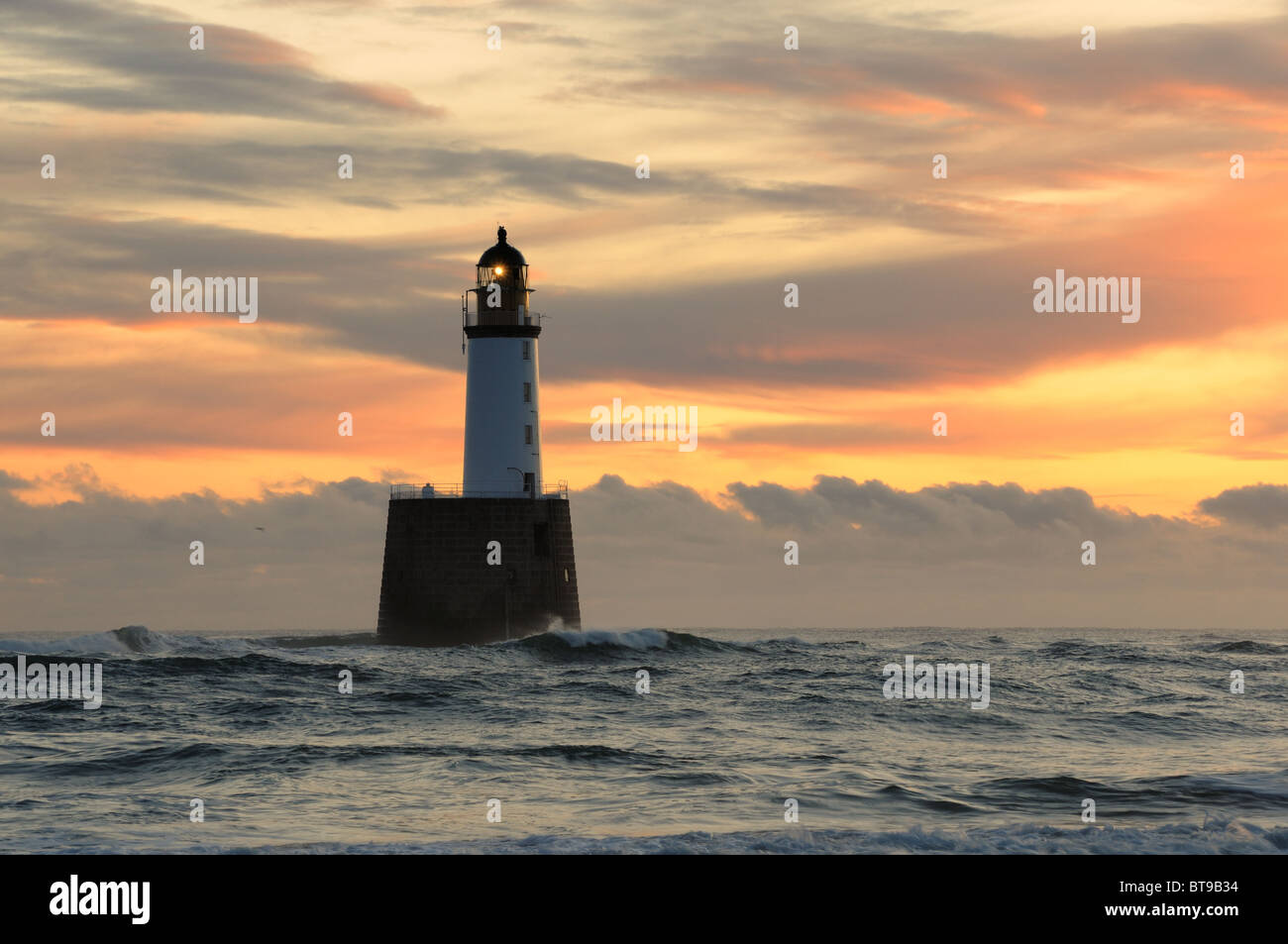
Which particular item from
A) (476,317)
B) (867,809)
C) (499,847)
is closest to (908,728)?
(867,809)

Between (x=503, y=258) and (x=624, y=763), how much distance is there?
109ft

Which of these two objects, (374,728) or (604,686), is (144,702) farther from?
(604,686)

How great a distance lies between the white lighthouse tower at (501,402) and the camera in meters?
48.6

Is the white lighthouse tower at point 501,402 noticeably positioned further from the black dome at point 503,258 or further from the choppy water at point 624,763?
the choppy water at point 624,763

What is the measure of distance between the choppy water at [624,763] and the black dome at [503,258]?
61.8 ft

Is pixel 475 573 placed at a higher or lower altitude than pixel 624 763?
higher

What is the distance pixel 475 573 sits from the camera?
48.4 meters

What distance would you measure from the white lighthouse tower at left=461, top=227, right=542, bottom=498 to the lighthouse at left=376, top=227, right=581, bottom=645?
0.04m

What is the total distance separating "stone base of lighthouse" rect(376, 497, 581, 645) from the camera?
158 feet

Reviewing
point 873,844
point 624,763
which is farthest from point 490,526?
point 873,844

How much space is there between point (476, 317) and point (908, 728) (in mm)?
28629

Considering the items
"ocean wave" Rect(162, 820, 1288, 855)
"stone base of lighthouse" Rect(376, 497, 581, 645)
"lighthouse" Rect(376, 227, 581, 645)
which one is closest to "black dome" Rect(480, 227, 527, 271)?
"lighthouse" Rect(376, 227, 581, 645)

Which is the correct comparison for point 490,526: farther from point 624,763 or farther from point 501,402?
point 624,763
